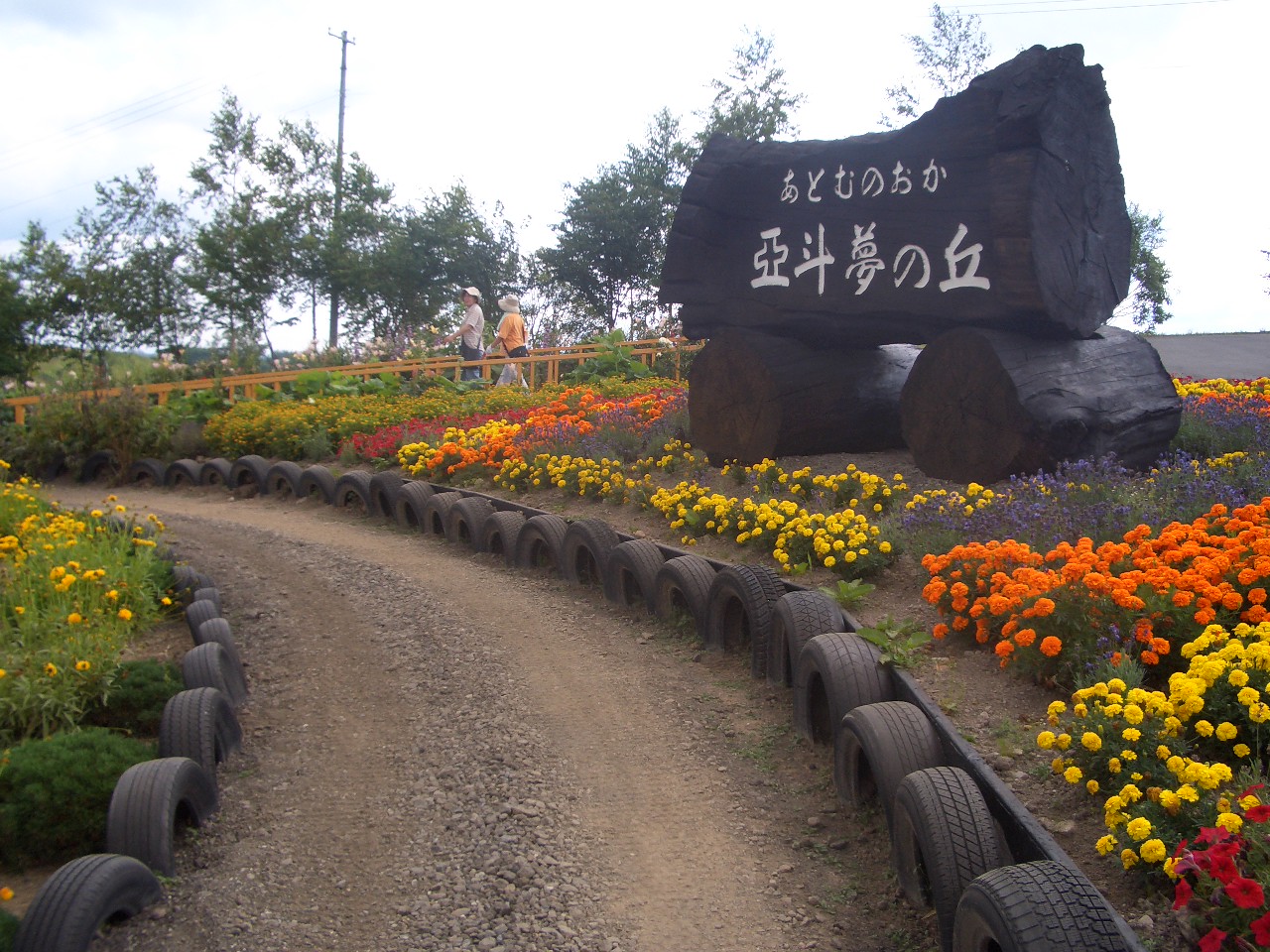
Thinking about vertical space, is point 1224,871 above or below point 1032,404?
below

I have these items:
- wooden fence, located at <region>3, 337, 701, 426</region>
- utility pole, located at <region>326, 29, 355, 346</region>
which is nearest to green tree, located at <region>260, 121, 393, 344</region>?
utility pole, located at <region>326, 29, 355, 346</region>

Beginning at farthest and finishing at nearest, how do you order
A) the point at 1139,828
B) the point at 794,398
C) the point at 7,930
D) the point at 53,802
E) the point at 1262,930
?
the point at 794,398 < the point at 53,802 < the point at 7,930 < the point at 1139,828 < the point at 1262,930

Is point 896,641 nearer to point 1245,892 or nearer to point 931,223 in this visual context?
point 1245,892

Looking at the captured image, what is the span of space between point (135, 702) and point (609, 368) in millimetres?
10725

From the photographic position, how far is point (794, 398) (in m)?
7.62

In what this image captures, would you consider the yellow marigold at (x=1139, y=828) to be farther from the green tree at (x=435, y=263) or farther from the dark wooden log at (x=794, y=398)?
the green tree at (x=435, y=263)

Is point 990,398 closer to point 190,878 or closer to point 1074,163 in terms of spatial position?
point 1074,163

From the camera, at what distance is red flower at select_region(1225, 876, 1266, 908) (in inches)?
85.5

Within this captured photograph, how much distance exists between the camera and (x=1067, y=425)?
611cm

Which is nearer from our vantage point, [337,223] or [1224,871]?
[1224,871]

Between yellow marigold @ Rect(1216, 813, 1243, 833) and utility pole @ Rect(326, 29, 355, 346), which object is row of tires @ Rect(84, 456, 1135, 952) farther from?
utility pole @ Rect(326, 29, 355, 346)

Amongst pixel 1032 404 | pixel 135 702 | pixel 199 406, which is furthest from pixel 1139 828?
pixel 199 406

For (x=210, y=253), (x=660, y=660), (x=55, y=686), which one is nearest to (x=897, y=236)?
(x=660, y=660)

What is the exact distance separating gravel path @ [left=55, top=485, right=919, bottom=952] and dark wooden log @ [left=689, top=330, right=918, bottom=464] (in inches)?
78.0
